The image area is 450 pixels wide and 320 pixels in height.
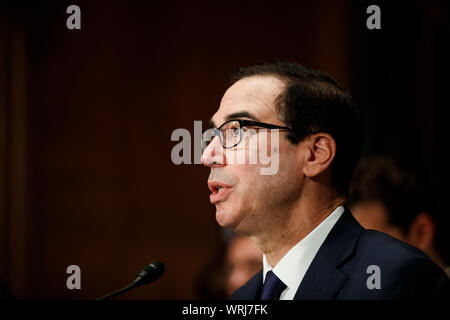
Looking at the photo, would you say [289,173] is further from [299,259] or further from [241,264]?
[241,264]

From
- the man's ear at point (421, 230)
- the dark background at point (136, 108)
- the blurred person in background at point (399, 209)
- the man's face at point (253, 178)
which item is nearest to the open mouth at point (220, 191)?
the man's face at point (253, 178)

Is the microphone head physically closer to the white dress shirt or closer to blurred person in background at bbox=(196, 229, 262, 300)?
the white dress shirt

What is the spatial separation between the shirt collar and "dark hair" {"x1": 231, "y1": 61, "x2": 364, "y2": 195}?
14 centimetres

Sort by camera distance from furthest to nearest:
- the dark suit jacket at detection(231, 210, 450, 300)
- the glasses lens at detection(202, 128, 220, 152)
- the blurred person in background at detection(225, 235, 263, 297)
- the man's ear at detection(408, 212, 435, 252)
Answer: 1. the blurred person in background at detection(225, 235, 263, 297)
2. the man's ear at detection(408, 212, 435, 252)
3. the glasses lens at detection(202, 128, 220, 152)
4. the dark suit jacket at detection(231, 210, 450, 300)

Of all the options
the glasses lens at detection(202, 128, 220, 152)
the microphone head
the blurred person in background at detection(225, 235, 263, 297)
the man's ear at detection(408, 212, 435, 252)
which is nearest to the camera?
the microphone head

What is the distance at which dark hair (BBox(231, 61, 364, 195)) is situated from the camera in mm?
1635

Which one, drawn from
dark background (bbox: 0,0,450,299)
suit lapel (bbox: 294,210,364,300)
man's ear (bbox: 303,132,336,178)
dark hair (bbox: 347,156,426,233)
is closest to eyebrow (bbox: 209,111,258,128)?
man's ear (bbox: 303,132,336,178)

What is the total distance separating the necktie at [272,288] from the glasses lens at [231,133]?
408 mm

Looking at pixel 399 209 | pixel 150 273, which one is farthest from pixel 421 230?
pixel 150 273

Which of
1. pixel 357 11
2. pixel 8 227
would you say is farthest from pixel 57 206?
pixel 357 11

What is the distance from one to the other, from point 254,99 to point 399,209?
3.49 feet

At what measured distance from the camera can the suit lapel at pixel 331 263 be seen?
1.48m

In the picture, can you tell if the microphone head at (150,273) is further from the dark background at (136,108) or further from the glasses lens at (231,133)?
the dark background at (136,108)

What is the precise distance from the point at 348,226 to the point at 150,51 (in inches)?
101
